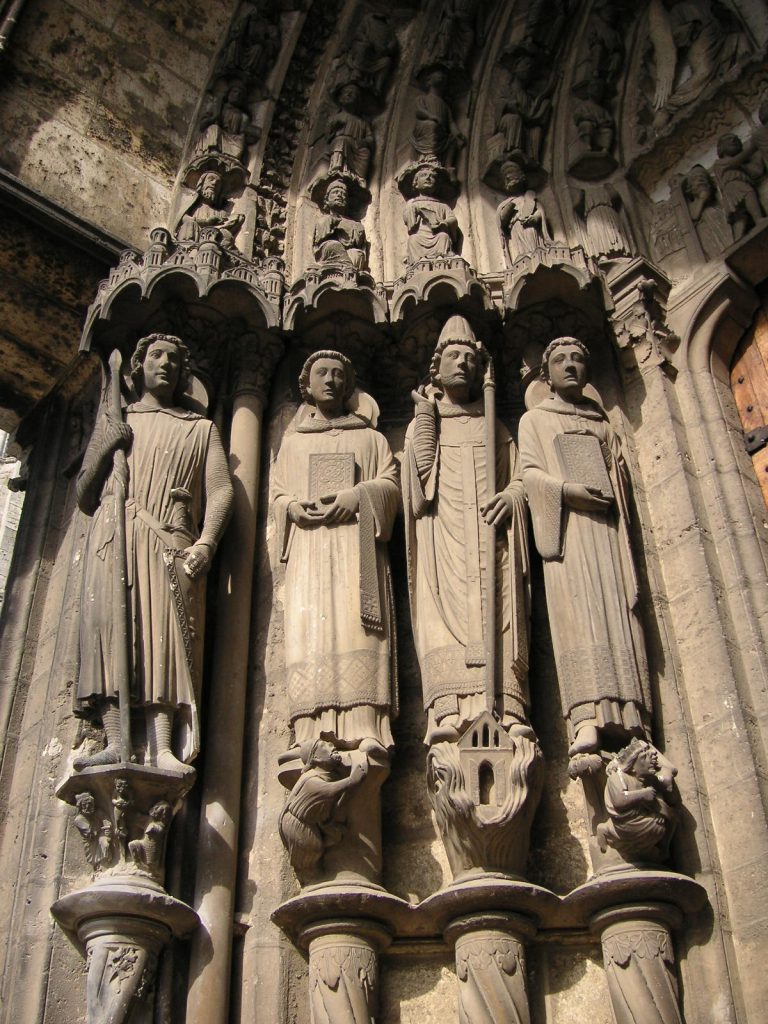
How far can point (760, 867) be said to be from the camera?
412cm

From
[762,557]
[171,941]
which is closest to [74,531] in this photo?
[171,941]

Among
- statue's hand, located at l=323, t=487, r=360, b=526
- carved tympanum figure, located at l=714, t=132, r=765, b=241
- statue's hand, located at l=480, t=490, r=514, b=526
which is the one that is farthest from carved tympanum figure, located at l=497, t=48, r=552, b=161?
statue's hand, located at l=323, t=487, r=360, b=526

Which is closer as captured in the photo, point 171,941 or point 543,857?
point 171,941

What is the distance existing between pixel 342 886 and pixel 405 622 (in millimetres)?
1312

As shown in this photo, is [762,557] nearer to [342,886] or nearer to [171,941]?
[342,886]

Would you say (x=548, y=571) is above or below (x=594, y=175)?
below

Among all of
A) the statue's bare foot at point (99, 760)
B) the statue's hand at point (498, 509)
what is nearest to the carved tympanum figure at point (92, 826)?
the statue's bare foot at point (99, 760)

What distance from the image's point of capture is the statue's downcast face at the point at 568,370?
17.7 feet

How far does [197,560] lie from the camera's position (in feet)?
16.0

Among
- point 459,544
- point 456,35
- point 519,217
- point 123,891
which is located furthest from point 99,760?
point 456,35

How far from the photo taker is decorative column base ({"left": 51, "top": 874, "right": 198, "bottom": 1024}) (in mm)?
3914

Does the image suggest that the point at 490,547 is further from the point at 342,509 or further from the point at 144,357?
the point at 144,357

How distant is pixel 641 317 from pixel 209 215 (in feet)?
7.86

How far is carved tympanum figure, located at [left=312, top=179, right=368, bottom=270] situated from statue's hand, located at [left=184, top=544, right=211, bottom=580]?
1.78 m
